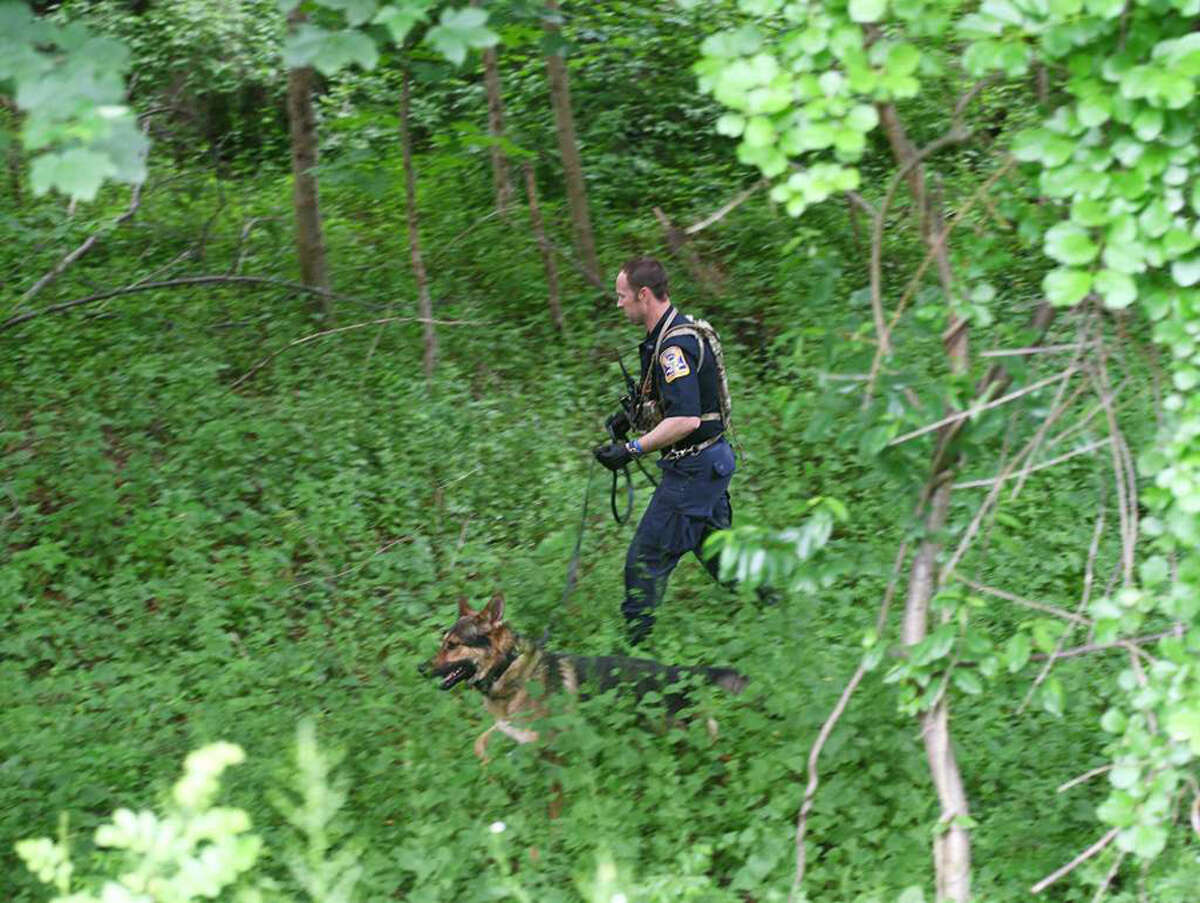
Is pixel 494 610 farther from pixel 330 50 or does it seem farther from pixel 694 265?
→ pixel 694 265

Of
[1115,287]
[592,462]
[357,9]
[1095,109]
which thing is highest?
[357,9]

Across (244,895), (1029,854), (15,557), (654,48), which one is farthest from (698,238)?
(244,895)

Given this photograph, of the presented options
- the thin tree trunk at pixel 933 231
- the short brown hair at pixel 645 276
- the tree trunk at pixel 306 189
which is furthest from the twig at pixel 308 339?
the thin tree trunk at pixel 933 231

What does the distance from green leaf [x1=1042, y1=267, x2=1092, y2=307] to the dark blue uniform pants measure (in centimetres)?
328

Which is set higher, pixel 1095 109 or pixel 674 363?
pixel 1095 109

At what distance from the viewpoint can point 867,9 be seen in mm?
2883

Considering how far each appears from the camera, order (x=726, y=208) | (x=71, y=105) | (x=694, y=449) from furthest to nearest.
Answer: (x=694, y=449) → (x=726, y=208) → (x=71, y=105)

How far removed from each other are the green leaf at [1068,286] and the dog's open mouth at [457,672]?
319 cm

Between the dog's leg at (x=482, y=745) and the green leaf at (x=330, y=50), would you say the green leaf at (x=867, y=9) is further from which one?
the dog's leg at (x=482, y=745)

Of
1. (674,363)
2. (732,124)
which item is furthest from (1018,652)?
(674,363)

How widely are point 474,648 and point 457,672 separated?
0.42 feet

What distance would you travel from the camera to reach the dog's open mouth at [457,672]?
17.9 ft

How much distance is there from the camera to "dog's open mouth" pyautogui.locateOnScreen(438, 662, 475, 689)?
545 cm

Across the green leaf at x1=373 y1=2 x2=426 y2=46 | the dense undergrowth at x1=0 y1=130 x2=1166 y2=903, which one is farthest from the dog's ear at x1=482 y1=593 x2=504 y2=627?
the green leaf at x1=373 y1=2 x2=426 y2=46
